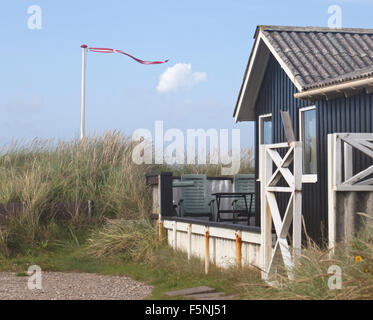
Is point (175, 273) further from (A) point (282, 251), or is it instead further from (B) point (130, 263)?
(A) point (282, 251)

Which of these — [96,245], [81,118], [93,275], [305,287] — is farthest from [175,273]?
[81,118]

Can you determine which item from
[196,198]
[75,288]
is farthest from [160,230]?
[75,288]

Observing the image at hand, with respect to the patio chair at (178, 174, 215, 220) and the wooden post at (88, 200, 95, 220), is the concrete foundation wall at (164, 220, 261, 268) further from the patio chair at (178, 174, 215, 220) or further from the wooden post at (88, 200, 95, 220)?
the wooden post at (88, 200, 95, 220)

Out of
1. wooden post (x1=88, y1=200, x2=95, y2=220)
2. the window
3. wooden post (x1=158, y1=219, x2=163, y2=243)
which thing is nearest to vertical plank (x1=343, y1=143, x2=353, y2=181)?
the window

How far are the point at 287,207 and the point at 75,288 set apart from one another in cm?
390

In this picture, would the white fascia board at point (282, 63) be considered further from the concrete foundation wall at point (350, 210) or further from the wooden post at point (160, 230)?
the wooden post at point (160, 230)

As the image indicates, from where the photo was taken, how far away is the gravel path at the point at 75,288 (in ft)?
31.4

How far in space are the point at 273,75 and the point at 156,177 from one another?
355 cm

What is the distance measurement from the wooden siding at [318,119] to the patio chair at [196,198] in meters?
1.56

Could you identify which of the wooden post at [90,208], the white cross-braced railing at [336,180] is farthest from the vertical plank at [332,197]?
the wooden post at [90,208]

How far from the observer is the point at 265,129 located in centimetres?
1434

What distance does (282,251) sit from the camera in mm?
8414
